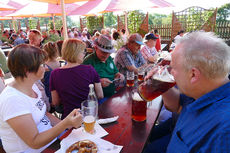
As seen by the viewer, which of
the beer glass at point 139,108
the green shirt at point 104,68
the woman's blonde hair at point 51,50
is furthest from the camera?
the woman's blonde hair at point 51,50

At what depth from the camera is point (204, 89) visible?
0.88m

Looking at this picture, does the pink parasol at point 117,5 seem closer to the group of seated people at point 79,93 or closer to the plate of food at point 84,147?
the group of seated people at point 79,93

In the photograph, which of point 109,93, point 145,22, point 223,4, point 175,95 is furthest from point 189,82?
point 223,4

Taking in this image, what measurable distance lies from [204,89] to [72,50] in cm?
160

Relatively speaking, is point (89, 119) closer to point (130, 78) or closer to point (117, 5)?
point (130, 78)

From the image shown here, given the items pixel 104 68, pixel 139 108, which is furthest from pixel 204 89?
pixel 104 68

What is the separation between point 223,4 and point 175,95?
3967 centimetres

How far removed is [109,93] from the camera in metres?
2.59

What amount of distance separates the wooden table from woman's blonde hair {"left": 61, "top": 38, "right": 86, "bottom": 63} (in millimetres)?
717

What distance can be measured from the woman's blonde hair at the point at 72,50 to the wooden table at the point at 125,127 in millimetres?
717

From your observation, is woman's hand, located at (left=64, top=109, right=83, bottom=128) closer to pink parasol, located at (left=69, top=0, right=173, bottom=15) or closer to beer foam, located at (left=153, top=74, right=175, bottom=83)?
beer foam, located at (left=153, top=74, right=175, bottom=83)

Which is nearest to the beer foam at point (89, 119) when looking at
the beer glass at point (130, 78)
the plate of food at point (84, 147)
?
the plate of food at point (84, 147)

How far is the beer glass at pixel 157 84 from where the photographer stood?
3.69ft

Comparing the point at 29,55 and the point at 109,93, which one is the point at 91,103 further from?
the point at 109,93
